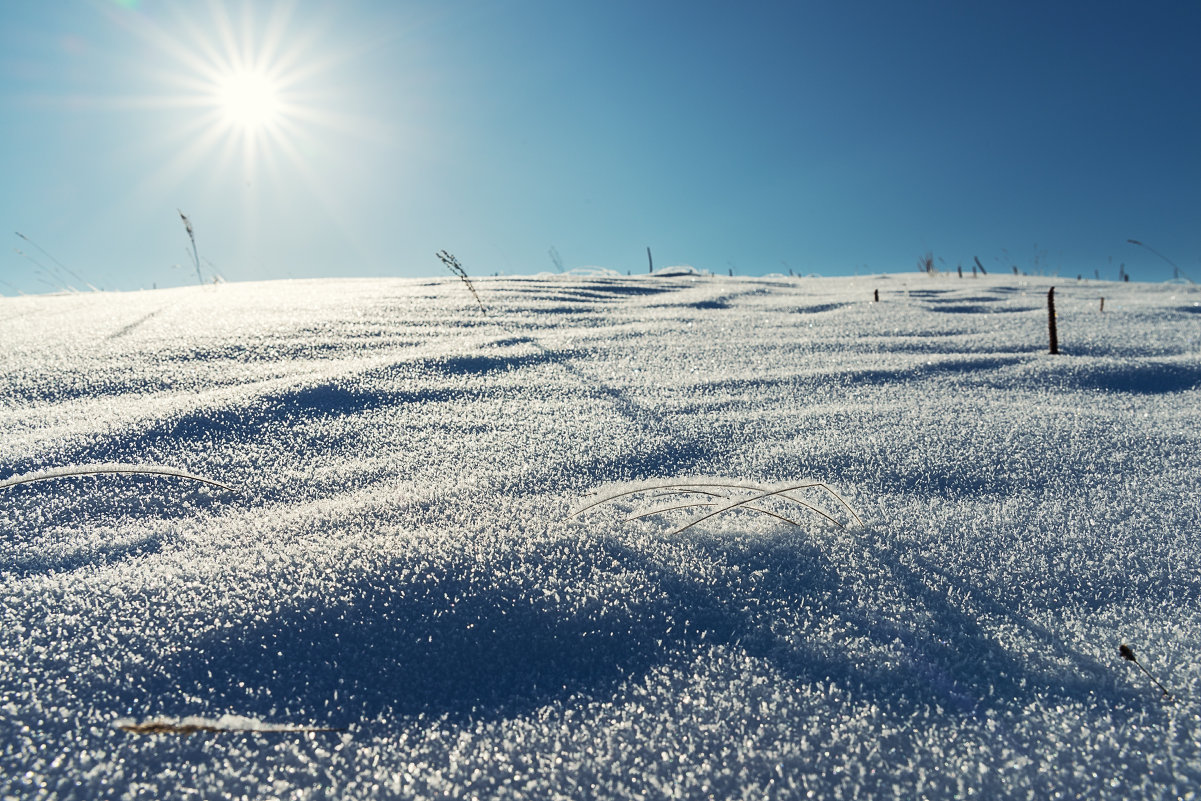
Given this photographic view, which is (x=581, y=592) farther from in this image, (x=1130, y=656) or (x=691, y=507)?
(x=1130, y=656)

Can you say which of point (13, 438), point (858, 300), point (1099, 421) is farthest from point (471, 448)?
point (858, 300)

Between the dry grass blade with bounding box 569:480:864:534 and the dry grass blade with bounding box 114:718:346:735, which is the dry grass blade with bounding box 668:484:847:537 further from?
the dry grass blade with bounding box 114:718:346:735

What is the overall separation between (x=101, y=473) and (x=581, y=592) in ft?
2.36

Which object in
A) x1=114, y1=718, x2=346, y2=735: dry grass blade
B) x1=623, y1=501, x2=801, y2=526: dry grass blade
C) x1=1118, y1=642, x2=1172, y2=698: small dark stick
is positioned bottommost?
x1=1118, y1=642, x2=1172, y2=698: small dark stick

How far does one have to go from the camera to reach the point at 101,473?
2.93ft

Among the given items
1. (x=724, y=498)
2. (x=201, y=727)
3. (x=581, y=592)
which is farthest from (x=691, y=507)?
(x=201, y=727)

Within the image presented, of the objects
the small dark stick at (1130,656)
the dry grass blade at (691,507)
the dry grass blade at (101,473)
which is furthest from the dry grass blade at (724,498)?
the dry grass blade at (101,473)

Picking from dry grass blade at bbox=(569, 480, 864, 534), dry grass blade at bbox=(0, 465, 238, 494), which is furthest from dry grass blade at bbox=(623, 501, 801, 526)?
dry grass blade at bbox=(0, 465, 238, 494)

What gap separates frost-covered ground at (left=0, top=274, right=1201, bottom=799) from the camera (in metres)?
0.48

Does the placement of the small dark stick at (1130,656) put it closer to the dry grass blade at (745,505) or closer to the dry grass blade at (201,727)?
the dry grass blade at (745,505)

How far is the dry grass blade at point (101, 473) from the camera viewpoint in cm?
84

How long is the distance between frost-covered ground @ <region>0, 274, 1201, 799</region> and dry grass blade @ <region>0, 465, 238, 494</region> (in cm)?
2

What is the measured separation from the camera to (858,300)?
2902mm

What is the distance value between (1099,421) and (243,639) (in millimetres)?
1405
